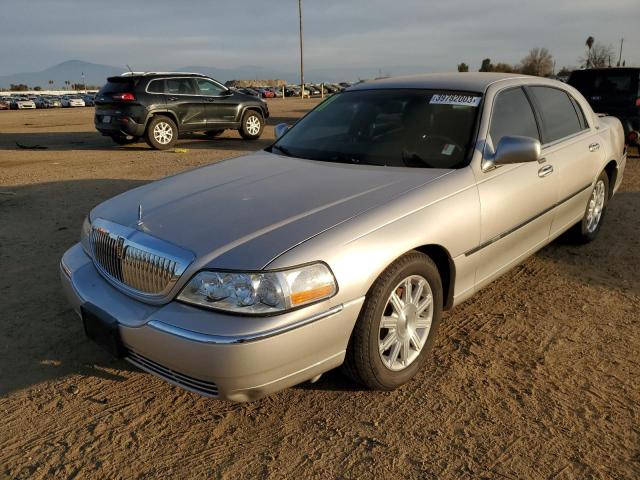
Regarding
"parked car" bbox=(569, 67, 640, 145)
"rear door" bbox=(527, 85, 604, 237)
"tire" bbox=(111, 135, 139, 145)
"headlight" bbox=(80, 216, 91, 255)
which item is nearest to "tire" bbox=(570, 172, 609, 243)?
"rear door" bbox=(527, 85, 604, 237)

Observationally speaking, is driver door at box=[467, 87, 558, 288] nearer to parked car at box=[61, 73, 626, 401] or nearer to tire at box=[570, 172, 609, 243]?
parked car at box=[61, 73, 626, 401]

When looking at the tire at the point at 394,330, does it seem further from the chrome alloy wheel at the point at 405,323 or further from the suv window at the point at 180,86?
the suv window at the point at 180,86

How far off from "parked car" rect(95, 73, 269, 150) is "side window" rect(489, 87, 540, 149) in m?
9.32

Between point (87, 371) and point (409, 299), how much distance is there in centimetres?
187

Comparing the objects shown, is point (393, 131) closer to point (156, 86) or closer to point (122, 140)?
point (156, 86)

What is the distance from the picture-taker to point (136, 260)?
8.21ft

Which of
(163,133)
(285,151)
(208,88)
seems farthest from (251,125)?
(285,151)

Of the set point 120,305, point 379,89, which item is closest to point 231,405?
point 120,305

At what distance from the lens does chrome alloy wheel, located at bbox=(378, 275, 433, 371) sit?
2643mm

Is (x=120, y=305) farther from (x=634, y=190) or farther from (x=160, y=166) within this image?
(x=160, y=166)

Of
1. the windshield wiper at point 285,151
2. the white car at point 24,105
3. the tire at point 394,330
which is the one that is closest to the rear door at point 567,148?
the tire at point 394,330

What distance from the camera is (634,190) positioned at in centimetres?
688

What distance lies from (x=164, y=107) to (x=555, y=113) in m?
9.38

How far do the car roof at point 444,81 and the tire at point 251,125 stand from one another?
9.37m
